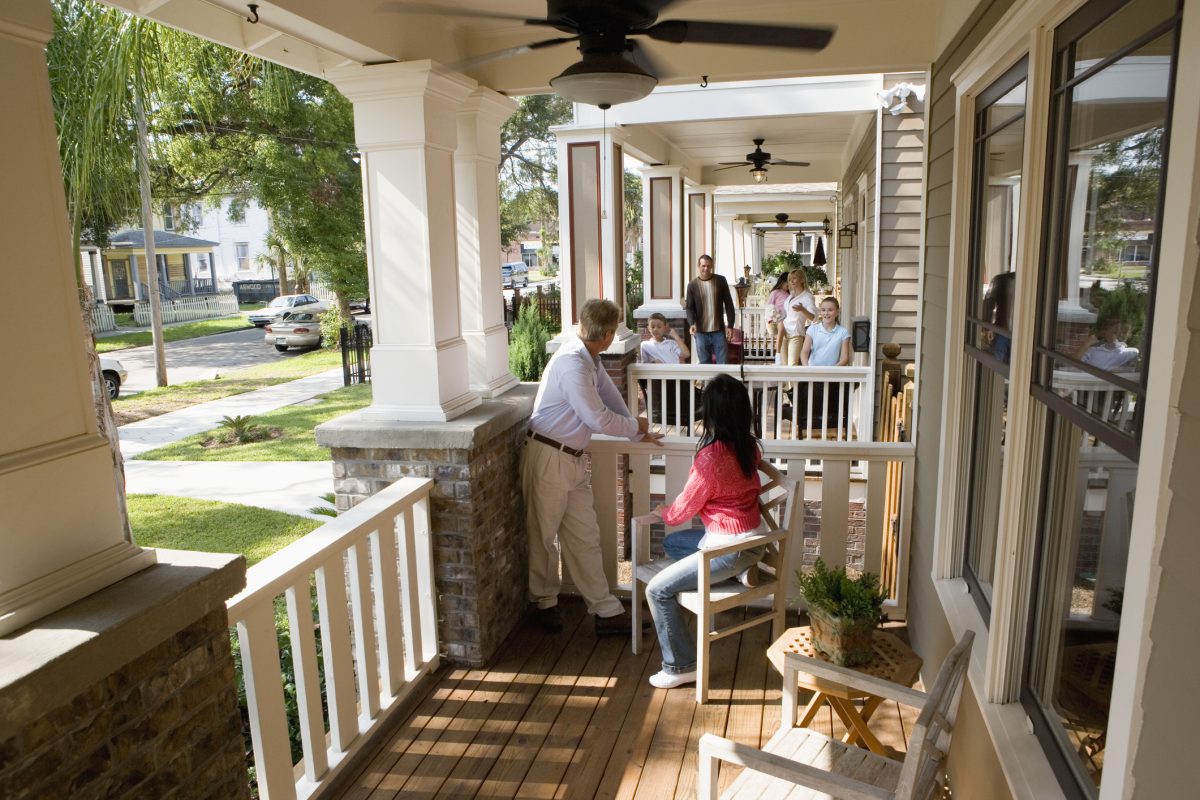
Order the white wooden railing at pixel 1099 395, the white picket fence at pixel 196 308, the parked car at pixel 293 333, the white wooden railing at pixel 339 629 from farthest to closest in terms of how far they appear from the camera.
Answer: the white picket fence at pixel 196 308 < the parked car at pixel 293 333 < the white wooden railing at pixel 339 629 < the white wooden railing at pixel 1099 395

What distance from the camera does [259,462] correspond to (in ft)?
29.0

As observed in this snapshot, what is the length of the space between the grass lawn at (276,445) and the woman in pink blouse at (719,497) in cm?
586

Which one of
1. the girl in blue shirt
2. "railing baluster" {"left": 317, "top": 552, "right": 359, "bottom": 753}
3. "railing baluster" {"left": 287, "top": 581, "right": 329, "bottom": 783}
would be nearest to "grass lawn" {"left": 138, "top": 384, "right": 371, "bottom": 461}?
the girl in blue shirt

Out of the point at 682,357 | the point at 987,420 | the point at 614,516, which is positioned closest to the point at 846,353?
the point at 682,357

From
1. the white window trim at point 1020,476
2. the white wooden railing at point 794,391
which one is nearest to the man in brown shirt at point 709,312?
the white wooden railing at point 794,391

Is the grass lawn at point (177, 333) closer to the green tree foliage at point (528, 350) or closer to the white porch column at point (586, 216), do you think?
the green tree foliage at point (528, 350)

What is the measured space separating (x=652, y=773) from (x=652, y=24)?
234 centimetres

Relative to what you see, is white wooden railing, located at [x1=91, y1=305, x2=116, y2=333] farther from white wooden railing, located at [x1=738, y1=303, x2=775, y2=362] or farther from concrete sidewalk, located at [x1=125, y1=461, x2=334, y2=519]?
white wooden railing, located at [x1=738, y1=303, x2=775, y2=362]

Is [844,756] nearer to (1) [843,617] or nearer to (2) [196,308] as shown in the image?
(1) [843,617]

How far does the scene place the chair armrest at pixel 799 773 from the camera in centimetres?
183

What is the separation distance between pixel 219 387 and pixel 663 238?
8390 millimetres

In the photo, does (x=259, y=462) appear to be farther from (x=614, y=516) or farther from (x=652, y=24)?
(x=652, y=24)

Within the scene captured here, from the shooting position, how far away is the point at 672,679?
325 centimetres

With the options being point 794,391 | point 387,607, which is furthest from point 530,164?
point 387,607
